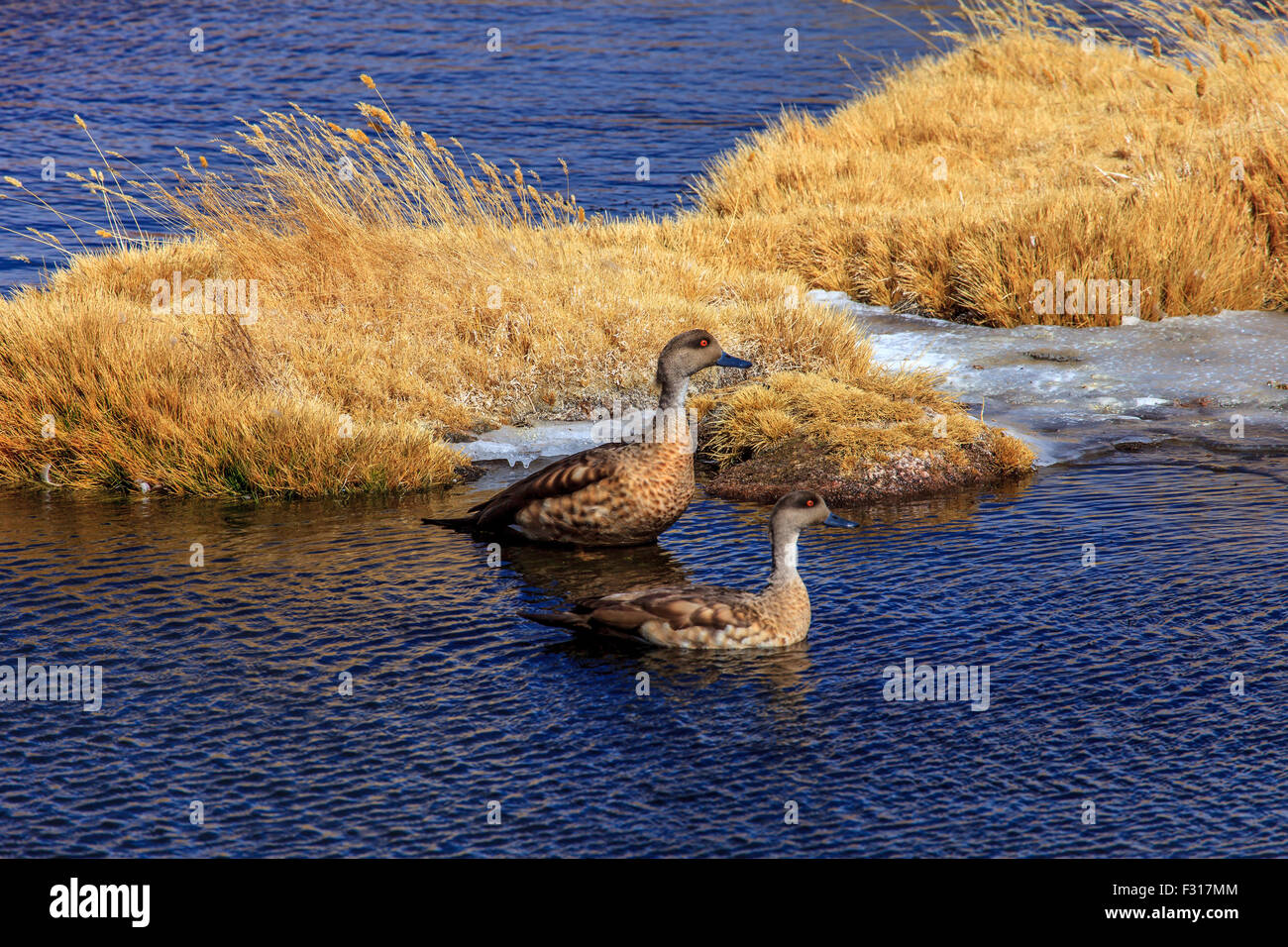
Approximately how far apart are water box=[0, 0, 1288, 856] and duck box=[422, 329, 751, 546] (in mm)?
225

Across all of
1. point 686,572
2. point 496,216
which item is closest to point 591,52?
point 496,216

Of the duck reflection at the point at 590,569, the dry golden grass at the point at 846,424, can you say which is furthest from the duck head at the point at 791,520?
the dry golden grass at the point at 846,424

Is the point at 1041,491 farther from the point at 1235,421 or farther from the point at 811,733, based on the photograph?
the point at 811,733

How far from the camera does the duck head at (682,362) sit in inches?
376

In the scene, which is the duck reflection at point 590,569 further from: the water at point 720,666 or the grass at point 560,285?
the grass at point 560,285

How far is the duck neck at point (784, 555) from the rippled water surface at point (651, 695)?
1.23 ft

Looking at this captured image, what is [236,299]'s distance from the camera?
13.2 m

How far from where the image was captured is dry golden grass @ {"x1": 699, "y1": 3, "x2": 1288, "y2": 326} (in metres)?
14.0

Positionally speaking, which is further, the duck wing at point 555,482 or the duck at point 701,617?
the duck wing at point 555,482

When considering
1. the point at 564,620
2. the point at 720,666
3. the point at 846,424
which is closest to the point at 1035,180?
the point at 846,424

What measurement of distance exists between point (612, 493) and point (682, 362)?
116 centimetres

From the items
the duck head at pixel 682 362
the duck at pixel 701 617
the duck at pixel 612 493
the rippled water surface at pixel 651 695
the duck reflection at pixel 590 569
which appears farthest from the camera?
the duck head at pixel 682 362

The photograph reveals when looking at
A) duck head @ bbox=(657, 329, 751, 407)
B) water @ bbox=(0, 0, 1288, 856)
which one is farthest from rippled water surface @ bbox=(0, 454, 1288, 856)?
duck head @ bbox=(657, 329, 751, 407)

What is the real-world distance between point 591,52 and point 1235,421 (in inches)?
909
